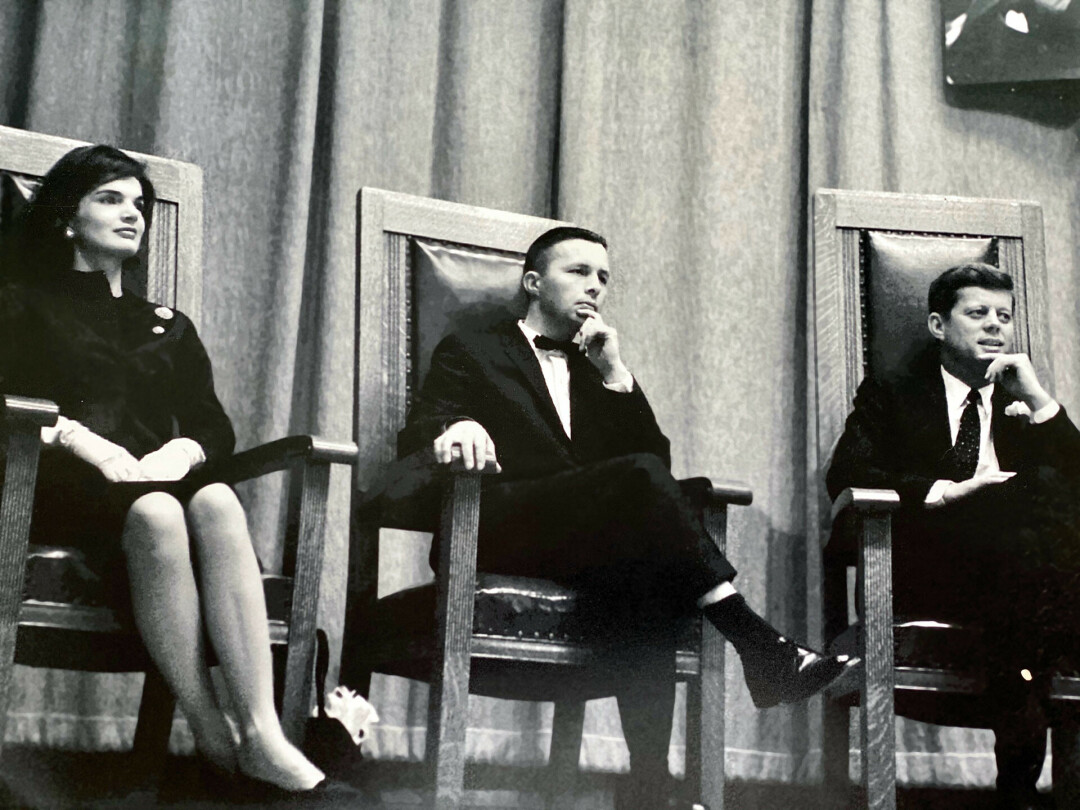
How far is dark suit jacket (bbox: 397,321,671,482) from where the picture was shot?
6.42ft

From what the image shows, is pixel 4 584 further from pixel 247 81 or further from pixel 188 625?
pixel 247 81

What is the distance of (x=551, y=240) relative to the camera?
7.13 ft

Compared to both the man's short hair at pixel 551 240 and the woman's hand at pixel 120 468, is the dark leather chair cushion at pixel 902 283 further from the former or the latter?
the woman's hand at pixel 120 468

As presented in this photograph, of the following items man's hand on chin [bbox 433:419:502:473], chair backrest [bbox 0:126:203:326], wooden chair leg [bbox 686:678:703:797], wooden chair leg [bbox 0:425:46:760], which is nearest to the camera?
wooden chair leg [bbox 0:425:46:760]

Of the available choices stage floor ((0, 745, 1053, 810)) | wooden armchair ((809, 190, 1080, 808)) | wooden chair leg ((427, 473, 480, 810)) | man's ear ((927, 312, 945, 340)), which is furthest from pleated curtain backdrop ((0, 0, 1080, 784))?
wooden chair leg ((427, 473, 480, 810))

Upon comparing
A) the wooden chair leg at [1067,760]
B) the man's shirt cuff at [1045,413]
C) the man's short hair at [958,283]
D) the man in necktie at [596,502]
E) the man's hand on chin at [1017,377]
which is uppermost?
the man's short hair at [958,283]

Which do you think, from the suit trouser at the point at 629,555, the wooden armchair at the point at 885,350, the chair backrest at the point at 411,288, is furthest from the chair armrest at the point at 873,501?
the chair backrest at the point at 411,288

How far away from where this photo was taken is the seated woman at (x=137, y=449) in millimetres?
1657

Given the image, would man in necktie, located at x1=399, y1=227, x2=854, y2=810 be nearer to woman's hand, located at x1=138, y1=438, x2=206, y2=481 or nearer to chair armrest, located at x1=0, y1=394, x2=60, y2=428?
woman's hand, located at x1=138, y1=438, x2=206, y2=481

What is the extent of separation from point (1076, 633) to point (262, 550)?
1421 mm

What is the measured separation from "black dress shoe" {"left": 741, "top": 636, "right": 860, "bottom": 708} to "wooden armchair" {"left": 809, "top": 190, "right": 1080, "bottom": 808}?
7.8 inches

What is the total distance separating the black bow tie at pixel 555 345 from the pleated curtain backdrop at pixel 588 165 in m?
0.48

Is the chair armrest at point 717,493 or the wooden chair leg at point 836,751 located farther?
the wooden chair leg at point 836,751

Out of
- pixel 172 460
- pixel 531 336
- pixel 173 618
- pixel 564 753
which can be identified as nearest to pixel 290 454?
pixel 172 460
